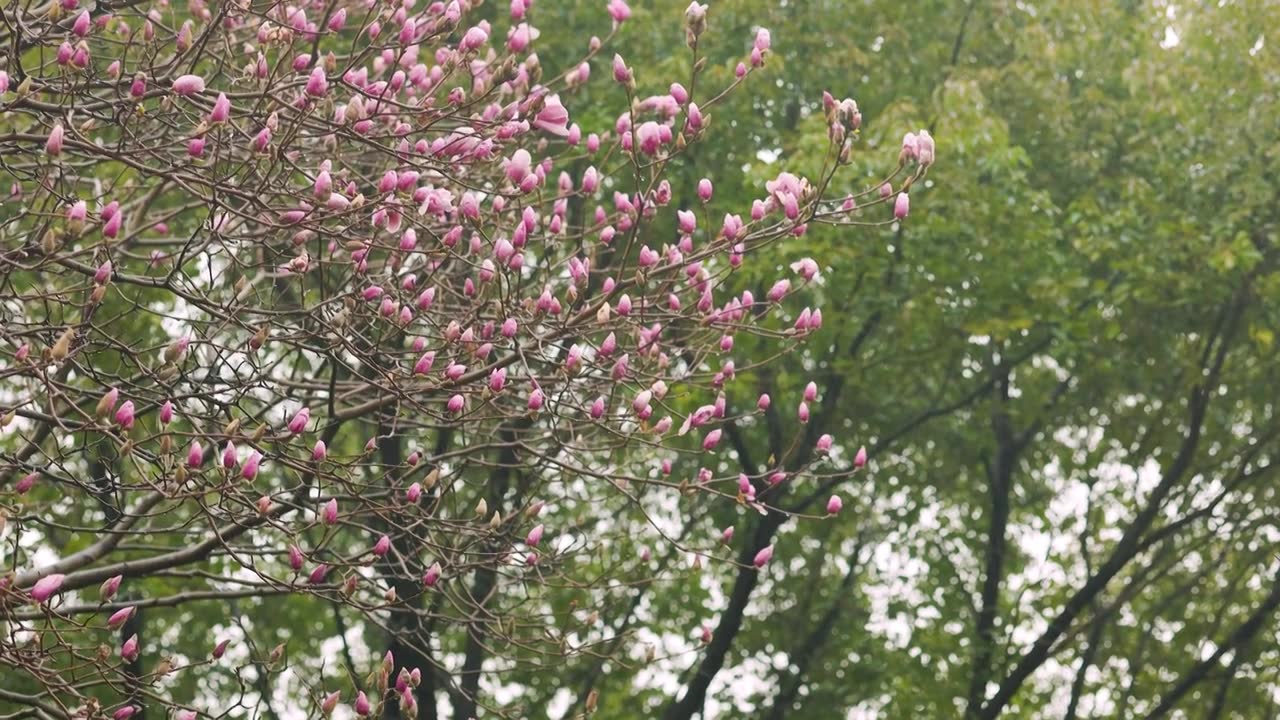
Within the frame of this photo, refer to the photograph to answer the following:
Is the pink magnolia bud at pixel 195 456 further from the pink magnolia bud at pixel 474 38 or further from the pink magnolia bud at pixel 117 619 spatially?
the pink magnolia bud at pixel 474 38

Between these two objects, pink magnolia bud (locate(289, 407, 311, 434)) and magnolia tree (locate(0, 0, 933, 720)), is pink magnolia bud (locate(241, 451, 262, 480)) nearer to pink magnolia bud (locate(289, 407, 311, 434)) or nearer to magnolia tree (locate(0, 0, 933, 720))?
magnolia tree (locate(0, 0, 933, 720))

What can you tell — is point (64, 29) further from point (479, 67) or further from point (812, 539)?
point (812, 539)

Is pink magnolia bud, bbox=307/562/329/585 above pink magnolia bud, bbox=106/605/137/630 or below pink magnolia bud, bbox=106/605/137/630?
above

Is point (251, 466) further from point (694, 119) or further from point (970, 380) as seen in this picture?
point (970, 380)

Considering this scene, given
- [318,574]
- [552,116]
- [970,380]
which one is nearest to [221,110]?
[552,116]

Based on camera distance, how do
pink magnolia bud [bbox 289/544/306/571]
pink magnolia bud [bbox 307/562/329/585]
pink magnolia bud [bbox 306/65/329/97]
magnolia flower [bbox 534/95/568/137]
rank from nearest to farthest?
pink magnolia bud [bbox 306/65/329/97], pink magnolia bud [bbox 289/544/306/571], pink magnolia bud [bbox 307/562/329/585], magnolia flower [bbox 534/95/568/137]

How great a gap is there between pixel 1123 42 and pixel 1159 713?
596 centimetres

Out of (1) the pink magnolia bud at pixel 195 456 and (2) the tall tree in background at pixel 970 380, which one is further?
(2) the tall tree in background at pixel 970 380

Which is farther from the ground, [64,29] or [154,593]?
[154,593]

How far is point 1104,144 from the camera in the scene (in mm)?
13047

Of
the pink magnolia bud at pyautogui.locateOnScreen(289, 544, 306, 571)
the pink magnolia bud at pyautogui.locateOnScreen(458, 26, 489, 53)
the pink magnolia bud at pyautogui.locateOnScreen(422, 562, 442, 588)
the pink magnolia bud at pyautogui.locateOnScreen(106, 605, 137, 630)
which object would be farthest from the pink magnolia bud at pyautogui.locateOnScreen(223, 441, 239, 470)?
the pink magnolia bud at pyautogui.locateOnScreen(458, 26, 489, 53)

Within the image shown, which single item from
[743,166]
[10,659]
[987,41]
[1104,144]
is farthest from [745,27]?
[10,659]

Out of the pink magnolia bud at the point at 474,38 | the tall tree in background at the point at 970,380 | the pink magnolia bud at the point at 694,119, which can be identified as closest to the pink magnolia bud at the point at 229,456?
the pink magnolia bud at the point at 474,38

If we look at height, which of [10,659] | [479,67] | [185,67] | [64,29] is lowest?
[10,659]
